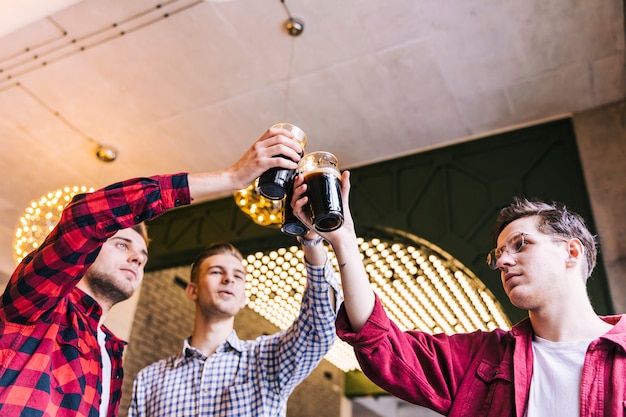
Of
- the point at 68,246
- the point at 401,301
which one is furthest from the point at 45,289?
the point at 401,301

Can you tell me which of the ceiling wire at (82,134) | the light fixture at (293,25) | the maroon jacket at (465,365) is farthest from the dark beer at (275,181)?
the ceiling wire at (82,134)

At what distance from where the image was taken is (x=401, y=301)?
4.94 meters

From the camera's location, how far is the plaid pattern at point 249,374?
180cm

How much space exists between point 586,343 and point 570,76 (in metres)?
2.74

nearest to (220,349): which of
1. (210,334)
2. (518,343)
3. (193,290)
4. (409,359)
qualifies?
(210,334)

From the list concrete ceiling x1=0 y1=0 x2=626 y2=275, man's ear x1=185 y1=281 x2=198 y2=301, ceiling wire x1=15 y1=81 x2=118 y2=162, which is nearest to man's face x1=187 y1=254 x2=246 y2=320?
man's ear x1=185 y1=281 x2=198 y2=301

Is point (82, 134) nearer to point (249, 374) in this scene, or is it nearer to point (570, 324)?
point (249, 374)

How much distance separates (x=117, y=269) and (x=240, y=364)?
22.1 inches

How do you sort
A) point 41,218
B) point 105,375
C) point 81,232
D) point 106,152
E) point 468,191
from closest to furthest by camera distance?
point 81,232
point 105,375
point 41,218
point 468,191
point 106,152

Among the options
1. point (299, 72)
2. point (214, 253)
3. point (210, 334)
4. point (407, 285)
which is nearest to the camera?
point (210, 334)

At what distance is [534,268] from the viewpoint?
4.35ft

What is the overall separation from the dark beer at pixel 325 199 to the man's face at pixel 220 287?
94 centimetres

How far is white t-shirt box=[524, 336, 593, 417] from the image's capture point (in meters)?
1.11

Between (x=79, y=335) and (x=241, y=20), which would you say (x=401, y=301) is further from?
(x=79, y=335)
